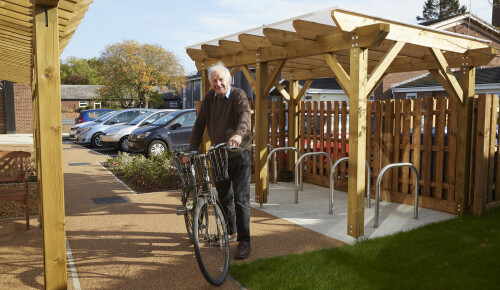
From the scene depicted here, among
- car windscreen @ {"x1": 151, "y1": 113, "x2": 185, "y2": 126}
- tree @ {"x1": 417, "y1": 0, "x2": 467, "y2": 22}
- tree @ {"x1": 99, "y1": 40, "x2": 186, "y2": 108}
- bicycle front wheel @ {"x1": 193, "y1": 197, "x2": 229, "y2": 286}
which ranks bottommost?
bicycle front wheel @ {"x1": 193, "y1": 197, "x2": 229, "y2": 286}

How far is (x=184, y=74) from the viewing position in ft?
152

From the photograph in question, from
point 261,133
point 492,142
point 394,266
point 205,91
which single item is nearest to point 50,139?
point 394,266

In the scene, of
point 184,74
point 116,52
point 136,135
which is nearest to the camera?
point 136,135

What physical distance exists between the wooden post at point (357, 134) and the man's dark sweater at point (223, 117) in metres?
1.46

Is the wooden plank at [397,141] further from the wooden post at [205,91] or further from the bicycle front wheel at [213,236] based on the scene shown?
the bicycle front wheel at [213,236]

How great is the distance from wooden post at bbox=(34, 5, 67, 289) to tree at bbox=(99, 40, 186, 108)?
131 feet

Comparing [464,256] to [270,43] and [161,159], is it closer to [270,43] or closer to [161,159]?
[270,43]

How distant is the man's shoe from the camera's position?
4852mm

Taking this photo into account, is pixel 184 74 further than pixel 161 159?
Yes

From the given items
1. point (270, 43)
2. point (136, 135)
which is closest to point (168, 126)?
point (136, 135)

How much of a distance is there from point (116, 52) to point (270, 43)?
38.7 m

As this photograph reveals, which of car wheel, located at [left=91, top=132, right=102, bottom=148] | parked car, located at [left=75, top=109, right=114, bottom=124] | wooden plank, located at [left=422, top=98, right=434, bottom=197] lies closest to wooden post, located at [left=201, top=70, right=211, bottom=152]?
wooden plank, located at [left=422, top=98, right=434, bottom=197]

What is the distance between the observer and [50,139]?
341 centimetres

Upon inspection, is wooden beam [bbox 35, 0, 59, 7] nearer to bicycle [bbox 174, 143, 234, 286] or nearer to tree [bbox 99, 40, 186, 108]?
bicycle [bbox 174, 143, 234, 286]
